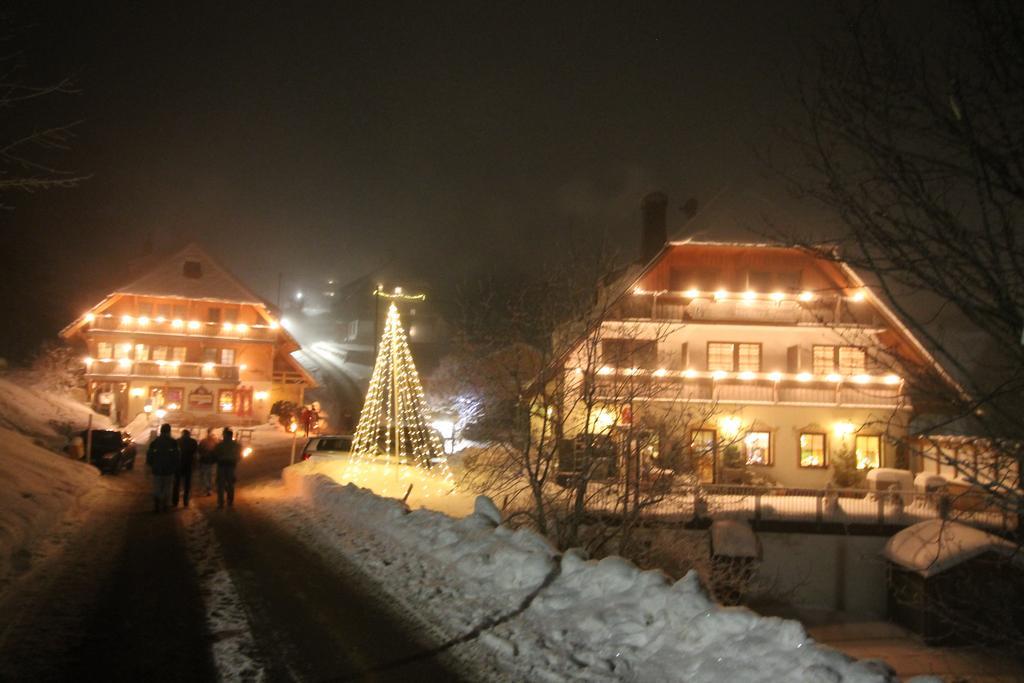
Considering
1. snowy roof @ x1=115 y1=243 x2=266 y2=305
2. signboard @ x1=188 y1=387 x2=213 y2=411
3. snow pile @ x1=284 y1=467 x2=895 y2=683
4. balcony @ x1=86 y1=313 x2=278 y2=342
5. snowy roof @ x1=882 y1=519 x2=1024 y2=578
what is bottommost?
snowy roof @ x1=882 y1=519 x2=1024 y2=578

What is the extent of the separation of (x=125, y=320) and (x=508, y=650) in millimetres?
46873

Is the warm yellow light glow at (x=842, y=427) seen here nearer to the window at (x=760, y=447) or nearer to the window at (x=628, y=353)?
the window at (x=760, y=447)

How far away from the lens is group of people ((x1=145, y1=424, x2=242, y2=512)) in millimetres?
17125

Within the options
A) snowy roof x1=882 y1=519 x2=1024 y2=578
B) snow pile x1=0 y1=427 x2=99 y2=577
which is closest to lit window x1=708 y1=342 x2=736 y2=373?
snowy roof x1=882 y1=519 x2=1024 y2=578

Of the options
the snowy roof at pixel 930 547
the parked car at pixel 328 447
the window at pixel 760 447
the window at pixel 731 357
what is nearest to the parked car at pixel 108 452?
the parked car at pixel 328 447

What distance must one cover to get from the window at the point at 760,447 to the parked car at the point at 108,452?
70.8 ft

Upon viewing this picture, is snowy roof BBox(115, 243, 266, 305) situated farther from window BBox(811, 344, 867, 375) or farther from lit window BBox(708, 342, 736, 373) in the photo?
window BBox(811, 344, 867, 375)

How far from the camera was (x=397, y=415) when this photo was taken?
953 inches

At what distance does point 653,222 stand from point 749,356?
25.6 feet

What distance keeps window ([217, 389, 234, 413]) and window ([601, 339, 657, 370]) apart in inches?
1586

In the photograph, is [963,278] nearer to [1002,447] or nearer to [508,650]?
[1002,447]

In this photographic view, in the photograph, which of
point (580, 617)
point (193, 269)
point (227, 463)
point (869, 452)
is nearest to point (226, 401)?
point (193, 269)

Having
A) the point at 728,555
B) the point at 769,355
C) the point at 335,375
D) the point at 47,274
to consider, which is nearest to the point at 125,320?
the point at 47,274

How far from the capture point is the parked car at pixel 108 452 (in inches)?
Result: 1054
